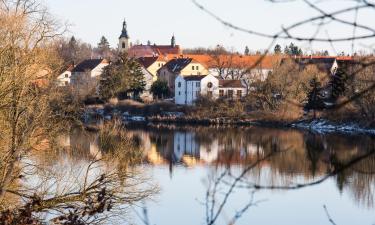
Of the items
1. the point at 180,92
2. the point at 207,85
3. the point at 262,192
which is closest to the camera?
the point at 262,192

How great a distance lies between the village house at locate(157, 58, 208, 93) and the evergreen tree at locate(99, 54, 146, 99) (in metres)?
4.36

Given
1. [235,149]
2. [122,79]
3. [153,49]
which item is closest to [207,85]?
[122,79]

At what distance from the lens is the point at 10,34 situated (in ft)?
28.0

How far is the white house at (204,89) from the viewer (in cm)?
3947

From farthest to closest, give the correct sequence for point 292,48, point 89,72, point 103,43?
point 103,43 → point 89,72 → point 292,48

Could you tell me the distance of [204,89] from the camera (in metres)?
40.5

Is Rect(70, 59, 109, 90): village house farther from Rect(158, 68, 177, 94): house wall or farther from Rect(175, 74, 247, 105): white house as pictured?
Rect(175, 74, 247, 105): white house

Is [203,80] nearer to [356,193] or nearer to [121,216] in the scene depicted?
[356,193]

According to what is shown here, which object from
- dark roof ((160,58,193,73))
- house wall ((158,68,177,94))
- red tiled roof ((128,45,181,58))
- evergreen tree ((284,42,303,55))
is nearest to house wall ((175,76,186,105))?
house wall ((158,68,177,94))

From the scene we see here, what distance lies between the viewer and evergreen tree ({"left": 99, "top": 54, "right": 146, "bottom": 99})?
3930 centimetres

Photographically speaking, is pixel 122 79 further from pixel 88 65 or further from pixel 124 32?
pixel 124 32

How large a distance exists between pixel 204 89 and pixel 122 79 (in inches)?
218

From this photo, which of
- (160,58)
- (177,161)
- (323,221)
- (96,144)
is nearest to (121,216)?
(323,221)

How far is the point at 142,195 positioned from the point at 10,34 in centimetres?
365
